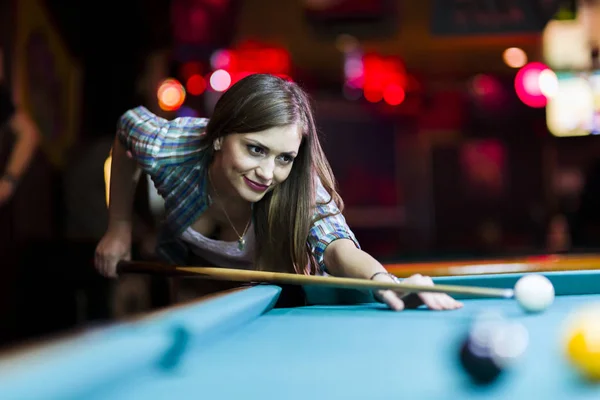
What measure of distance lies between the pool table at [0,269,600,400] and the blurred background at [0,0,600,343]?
1.02 meters

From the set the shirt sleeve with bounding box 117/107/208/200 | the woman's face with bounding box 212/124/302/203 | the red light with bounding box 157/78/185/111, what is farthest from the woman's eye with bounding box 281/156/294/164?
the red light with bounding box 157/78/185/111

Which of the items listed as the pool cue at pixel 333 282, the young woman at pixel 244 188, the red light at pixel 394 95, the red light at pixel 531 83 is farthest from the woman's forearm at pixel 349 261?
the red light at pixel 394 95

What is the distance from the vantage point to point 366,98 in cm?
910

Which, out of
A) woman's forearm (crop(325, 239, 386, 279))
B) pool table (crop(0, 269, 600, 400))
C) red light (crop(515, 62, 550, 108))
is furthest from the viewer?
red light (crop(515, 62, 550, 108))

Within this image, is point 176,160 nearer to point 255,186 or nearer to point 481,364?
point 255,186

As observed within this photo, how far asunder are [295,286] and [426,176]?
838 centimetres

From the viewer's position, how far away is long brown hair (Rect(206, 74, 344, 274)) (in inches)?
85.7

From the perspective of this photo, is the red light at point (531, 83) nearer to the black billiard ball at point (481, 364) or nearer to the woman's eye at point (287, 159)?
the woman's eye at point (287, 159)

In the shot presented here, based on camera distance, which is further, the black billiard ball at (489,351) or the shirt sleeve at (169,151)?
the shirt sleeve at (169,151)

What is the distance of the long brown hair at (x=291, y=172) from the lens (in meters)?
2.18

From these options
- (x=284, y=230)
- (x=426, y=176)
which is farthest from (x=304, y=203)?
(x=426, y=176)

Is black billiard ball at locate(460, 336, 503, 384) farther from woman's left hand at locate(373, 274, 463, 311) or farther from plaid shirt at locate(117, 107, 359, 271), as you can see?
plaid shirt at locate(117, 107, 359, 271)

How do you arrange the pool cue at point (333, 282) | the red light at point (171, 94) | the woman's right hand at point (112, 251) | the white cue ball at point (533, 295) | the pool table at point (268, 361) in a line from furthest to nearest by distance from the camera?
the red light at point (171, 94) < the woman's right hand at point (112, 251) < the pool cue at point (333, 282) < the white cue ball at point (533, 295) < the pool table at point (268, 361)

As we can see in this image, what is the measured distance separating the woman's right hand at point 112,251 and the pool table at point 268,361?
1103 millimetres
